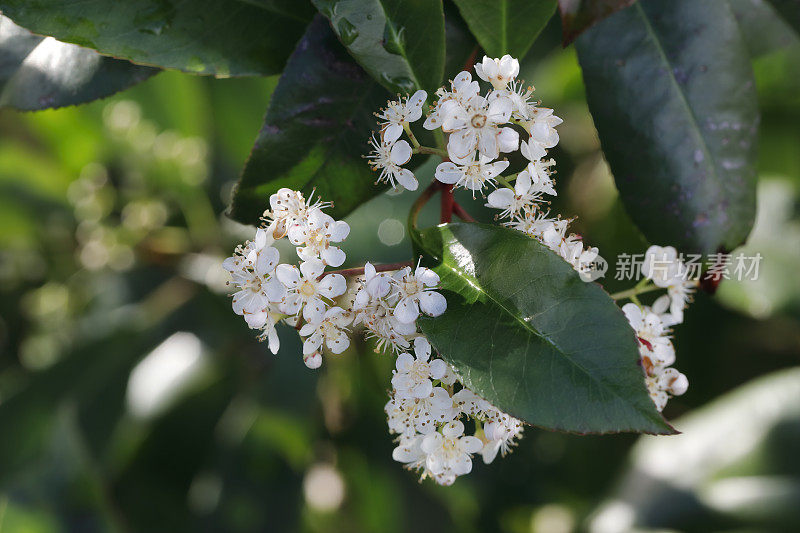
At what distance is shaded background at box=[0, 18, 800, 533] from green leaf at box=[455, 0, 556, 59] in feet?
2.05

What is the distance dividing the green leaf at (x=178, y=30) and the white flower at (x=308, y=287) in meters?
0.23

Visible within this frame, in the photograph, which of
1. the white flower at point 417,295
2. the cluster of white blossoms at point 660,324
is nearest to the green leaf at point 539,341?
the white flower at point 417,295

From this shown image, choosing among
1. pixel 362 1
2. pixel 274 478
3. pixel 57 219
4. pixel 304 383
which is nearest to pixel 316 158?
pixel 362 1

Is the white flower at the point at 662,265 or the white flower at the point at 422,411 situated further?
the white flower at the point at 662,265

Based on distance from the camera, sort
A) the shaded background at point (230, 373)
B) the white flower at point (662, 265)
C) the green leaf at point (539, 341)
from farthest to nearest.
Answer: the shaded background at point (230, 373) → the white flower at point (662, 265) → the green leaf at point (539, 341)

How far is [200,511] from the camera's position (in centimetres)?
164

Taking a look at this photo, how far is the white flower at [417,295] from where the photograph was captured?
585mm

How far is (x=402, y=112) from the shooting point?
65 centimetres

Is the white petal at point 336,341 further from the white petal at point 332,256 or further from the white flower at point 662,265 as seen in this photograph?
the white flower at point 662,265

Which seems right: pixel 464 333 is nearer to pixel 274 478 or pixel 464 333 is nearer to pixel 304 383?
pixel 304 383

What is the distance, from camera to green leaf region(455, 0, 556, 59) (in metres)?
0.68

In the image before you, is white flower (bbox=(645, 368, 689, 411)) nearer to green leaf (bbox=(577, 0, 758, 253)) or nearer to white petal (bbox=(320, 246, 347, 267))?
green leaf (bbox=(577, 0, 758, 253))

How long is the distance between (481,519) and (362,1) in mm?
1490

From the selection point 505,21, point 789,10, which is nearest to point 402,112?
point 505,21
